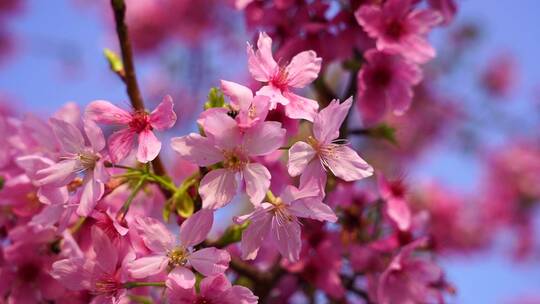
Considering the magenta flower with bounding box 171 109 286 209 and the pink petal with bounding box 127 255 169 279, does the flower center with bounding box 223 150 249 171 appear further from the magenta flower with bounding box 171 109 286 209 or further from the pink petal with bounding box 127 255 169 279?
the pink petal with bounding box 127 255 169 279

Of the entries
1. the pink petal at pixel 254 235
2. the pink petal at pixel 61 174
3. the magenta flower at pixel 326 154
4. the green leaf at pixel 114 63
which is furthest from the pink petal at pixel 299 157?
the green leaf at pixel 114 63

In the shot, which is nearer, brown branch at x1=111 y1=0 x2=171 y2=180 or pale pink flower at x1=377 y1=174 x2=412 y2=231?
brown branch at x1=111 y1=0 x2=171 y2=180

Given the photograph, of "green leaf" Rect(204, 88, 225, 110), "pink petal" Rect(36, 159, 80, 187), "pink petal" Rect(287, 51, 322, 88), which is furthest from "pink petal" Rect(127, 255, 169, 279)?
"pink petal" Rect(287, 51, 322, 88)

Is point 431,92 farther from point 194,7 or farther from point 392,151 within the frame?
point 194,7

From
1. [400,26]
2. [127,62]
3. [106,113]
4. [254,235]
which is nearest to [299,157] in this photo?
[254,235]

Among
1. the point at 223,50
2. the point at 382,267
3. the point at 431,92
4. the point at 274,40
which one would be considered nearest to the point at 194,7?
the point at 223,50

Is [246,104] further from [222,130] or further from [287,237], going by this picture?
[287,237]
